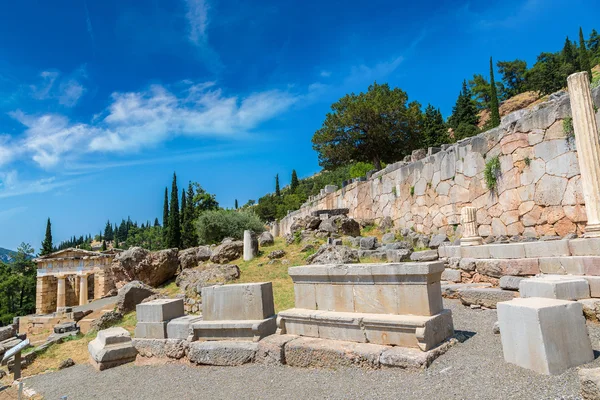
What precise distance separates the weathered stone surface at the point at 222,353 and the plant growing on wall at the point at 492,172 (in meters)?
8.32

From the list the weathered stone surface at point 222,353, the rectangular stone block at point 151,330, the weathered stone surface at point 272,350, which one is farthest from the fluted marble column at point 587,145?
the rectangular stone block at point 151,330

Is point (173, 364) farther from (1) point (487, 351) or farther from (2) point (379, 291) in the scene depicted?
(1) point (487, 351)

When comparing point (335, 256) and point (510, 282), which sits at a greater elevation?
point (335, 256)

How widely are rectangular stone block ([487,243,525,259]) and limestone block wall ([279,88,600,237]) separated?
1892 mm

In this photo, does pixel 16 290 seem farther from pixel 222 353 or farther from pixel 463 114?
pixel 463 114

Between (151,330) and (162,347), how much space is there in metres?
0.46

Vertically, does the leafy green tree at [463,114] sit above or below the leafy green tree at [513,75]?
below

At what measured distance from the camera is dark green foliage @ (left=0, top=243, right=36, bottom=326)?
4044cm

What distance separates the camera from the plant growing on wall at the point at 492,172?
10162mm

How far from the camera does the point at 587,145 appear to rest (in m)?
6.84

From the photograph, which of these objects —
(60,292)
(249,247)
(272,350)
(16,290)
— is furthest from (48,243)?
(272,350)

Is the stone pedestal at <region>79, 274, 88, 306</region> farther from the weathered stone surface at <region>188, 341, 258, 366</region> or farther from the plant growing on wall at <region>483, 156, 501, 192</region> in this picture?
the plant growing on wall at <region>483, 156, 501, 192</region>

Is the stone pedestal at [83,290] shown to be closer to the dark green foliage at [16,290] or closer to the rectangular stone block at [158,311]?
the dark green foliage at [16,290]

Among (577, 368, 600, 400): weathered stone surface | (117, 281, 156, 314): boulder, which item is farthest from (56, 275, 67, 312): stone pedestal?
(577, 368, 600, 400): weathered stone surface
